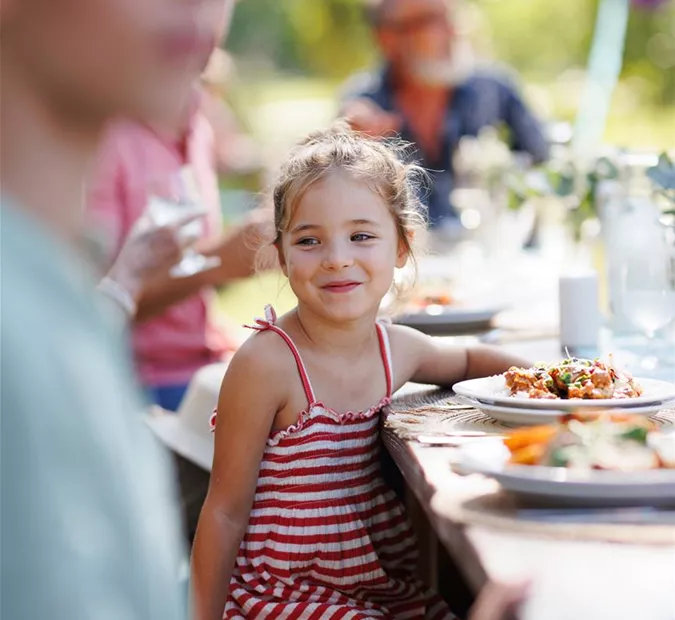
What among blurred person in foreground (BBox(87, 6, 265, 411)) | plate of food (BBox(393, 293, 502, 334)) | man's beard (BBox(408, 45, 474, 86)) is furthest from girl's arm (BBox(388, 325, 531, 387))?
man's beard (BBox(408, 45, 474, 86))

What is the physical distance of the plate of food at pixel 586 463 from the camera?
1114 millimetres

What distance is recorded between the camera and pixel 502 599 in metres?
0.96

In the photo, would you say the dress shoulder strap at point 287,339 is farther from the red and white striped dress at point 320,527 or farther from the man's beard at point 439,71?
the man's beard at point 439,71

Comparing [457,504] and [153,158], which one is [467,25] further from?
[457,504]

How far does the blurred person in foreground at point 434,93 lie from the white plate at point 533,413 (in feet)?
10.2

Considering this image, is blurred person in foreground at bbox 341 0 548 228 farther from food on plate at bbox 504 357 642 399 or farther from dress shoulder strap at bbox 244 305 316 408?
food on plate at bbox 504 357 642 399

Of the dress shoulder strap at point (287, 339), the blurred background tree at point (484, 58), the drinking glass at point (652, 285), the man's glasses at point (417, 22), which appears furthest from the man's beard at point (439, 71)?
the dress shoulder strap at point (287, 339)

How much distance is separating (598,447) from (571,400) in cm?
33

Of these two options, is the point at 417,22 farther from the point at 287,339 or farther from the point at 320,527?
the point at 320,527

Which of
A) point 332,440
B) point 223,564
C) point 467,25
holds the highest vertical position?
point 467,25

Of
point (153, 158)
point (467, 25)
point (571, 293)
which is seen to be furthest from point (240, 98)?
point (571, 293)

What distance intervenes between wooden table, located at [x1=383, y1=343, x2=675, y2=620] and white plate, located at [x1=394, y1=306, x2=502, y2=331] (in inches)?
52.6

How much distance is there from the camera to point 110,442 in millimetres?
604

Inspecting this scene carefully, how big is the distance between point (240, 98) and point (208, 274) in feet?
44.1
